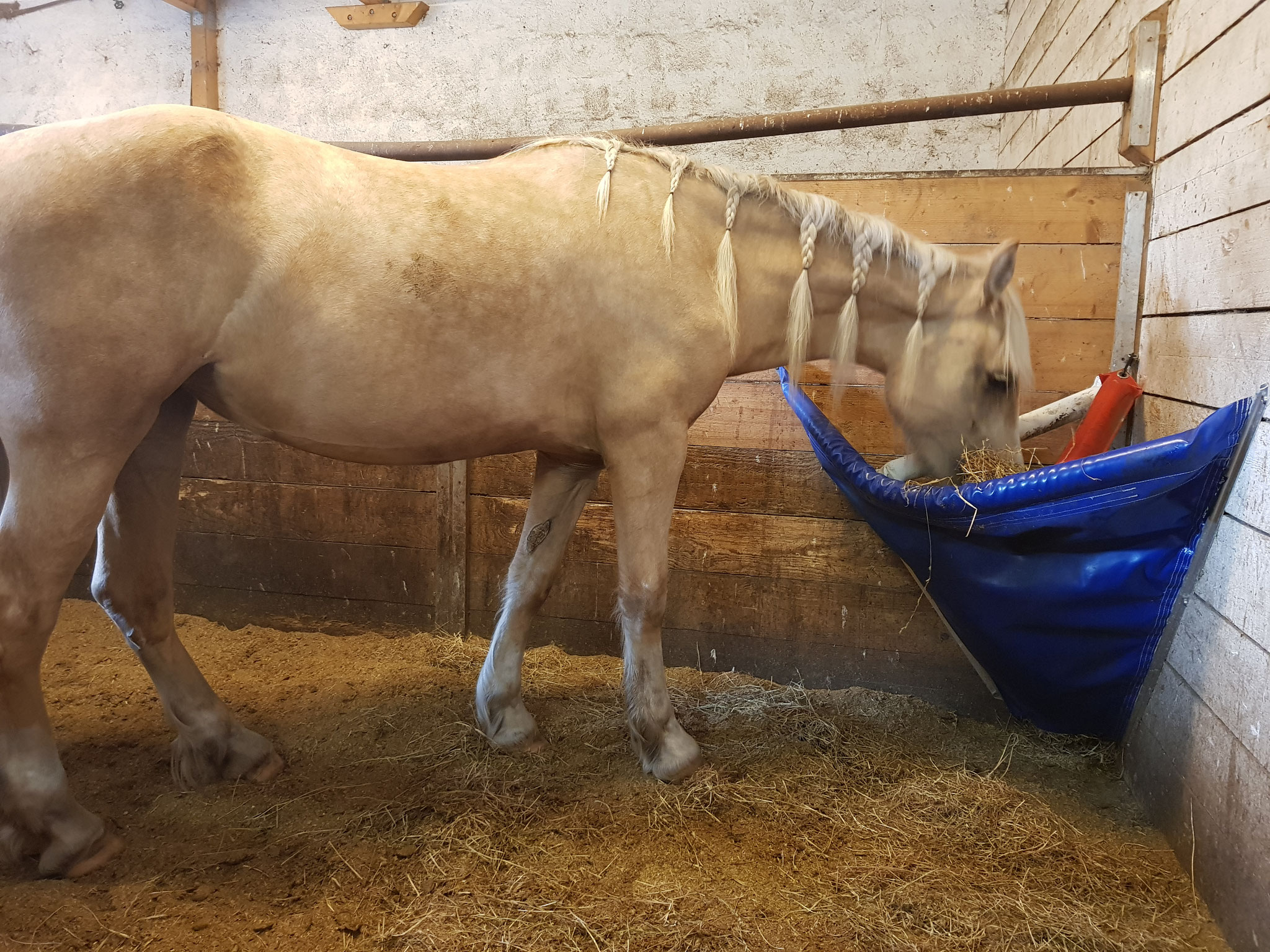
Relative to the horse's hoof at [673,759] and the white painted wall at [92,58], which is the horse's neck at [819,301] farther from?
the white painted wall at [92,58]

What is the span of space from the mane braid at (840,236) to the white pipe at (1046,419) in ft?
1.09

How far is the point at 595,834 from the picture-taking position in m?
1.77

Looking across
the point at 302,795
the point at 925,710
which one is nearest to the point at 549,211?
the point at 302,795

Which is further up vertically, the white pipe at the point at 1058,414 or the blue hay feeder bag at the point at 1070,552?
the white pipe at the point at 1058,414

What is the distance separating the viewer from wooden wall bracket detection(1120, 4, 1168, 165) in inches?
85.3

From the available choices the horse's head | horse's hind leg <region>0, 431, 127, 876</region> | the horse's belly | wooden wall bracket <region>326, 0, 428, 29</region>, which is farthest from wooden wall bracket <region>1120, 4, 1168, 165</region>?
wooden wall bracket <region>326, 0, 428, 29</region>

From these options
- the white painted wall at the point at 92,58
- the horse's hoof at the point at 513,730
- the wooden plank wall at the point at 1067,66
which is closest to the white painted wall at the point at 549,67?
the white painted wall at the point at 92,58

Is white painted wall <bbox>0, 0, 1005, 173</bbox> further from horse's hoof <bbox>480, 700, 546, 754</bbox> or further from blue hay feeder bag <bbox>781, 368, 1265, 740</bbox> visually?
horse's hoof <bbox>480, 700, 546, 754</bbox>

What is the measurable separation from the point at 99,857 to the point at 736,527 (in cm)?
198

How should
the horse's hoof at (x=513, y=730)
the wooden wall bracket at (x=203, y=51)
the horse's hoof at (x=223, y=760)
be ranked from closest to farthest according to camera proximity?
the horse's hoof at (x=223, y=760), the horse's hoof at (x=513, y=730), the wooden wall bracket at (x=203, y=51)

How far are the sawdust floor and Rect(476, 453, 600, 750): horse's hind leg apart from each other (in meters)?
0.11

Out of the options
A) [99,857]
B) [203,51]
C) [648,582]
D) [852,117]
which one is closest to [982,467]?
[648,582]

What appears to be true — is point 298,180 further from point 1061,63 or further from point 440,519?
point 1061,63

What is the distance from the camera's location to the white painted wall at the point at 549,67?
4879 millimetres
